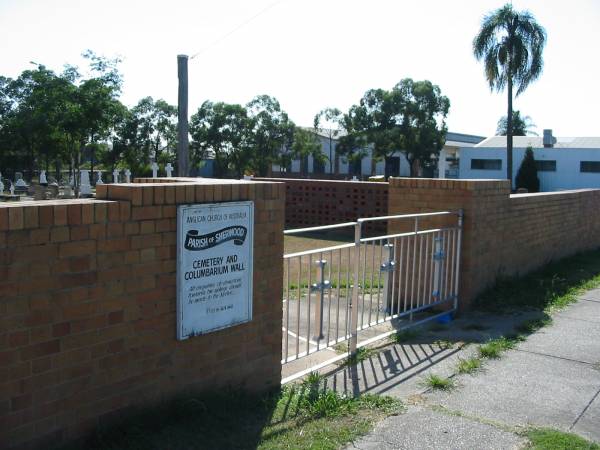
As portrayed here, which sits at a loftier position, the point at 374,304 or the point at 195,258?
the point at 195,258

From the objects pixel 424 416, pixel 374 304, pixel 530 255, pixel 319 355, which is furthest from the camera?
pixel 530 255

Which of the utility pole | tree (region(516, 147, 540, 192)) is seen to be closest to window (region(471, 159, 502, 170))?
tree (region(516, 147, 540, 192))

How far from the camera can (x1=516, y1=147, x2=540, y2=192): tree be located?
41500 mm

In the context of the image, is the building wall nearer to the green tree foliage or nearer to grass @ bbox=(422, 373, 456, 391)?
the green tree foliage

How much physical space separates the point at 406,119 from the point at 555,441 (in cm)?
4294

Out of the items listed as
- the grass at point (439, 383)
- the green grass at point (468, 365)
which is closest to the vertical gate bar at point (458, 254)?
the green grass at point (468, 365)

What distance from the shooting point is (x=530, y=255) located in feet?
31.2

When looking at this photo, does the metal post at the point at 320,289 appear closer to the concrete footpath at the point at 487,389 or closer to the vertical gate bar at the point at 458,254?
the concrete footpath at the point at 487,389

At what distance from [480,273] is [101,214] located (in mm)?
5621

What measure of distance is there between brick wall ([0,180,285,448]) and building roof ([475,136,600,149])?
4494cm

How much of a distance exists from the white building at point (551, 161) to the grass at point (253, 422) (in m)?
41.0

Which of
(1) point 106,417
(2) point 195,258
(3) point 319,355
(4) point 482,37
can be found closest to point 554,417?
(3) point 319,355

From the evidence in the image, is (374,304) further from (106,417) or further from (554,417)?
(106,417)

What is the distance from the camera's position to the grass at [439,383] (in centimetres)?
491
